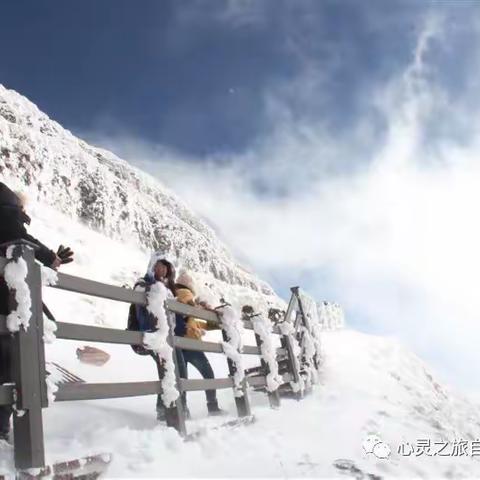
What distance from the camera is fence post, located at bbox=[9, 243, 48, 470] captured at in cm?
333

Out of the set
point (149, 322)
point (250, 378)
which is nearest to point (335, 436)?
point (250, 378)

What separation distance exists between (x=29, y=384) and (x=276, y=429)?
3.90m

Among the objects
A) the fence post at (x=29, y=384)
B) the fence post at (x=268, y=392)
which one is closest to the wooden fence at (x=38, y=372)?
the fence post at (x=29, y=384)

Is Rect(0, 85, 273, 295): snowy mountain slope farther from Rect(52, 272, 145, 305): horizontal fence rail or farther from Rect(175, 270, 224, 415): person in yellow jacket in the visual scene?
Rect(52, 272, 145, 305): horizontal fence rail

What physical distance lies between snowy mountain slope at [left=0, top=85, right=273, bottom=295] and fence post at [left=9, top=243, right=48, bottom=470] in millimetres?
23697

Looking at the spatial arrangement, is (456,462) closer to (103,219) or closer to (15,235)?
(15,235)

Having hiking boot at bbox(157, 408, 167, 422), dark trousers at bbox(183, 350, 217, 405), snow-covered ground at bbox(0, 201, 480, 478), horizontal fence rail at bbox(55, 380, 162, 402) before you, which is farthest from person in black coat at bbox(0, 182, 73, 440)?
dark trousers at bbox(183, 350, 217, 405)

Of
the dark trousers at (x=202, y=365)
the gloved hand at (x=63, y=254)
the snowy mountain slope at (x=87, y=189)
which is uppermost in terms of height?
the snowy mountain slope at (x=87, y=189)

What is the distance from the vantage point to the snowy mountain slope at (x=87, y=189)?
2867 cm

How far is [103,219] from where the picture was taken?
32.1 meters

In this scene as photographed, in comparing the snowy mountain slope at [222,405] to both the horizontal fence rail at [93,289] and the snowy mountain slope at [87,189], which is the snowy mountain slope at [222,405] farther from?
the horizontal fence rail at [93,289]

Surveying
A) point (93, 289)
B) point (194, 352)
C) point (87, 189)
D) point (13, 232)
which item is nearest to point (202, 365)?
point (194, 352)

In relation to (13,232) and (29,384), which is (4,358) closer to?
(29,384)

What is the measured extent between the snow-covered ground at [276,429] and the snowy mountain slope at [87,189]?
15008 mm
